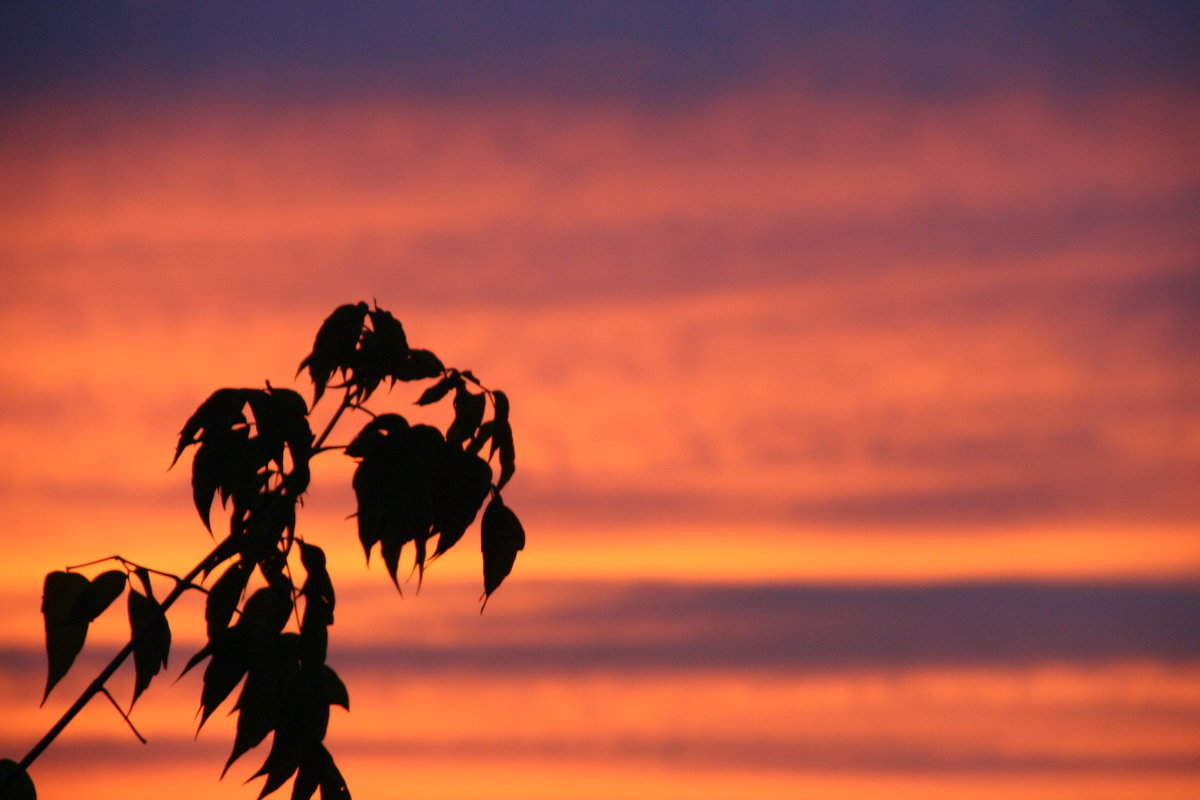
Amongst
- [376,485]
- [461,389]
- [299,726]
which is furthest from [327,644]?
[461,389]

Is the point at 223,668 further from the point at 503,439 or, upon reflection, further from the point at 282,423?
the point at 503,439

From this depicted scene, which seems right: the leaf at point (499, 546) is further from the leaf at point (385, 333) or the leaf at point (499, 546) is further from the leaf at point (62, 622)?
the leaf at point (62, 622)

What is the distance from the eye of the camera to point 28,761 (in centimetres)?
289

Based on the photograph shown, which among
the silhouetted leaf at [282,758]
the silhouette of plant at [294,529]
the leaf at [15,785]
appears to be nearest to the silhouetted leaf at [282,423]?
the silhouette of plant at [294,529]

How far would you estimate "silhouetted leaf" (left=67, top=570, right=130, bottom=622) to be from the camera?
3281mm

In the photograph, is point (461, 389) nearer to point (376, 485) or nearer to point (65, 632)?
point (376, 485)

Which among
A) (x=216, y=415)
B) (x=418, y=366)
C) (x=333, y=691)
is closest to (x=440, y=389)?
(x=418, y=366)

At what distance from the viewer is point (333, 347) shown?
11.1 feet

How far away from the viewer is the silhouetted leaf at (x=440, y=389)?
3518 millimetres

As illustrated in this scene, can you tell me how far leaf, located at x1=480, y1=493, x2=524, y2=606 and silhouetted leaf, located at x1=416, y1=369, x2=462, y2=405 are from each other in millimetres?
391

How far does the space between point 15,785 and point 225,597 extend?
68 centimetres

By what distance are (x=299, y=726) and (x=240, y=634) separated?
0.35 m

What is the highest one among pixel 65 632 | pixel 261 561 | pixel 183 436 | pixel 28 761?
pixel 183 436

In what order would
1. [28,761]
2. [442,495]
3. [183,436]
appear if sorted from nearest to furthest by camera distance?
[28,761] → [183,436] → [442,495]
